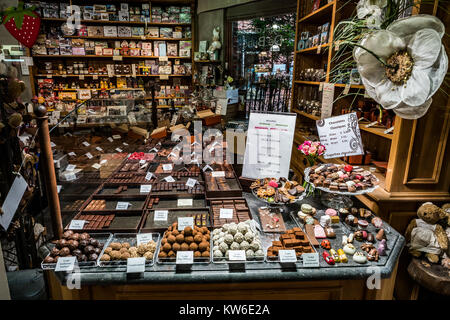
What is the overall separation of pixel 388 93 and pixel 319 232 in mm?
882

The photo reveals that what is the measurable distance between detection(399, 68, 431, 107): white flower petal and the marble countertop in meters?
0.85

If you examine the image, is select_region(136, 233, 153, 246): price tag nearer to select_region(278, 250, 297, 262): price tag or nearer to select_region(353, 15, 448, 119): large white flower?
select_region(278, 250, 297, 262): price tag

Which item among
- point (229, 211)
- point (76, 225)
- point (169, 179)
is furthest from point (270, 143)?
point (76, 225)

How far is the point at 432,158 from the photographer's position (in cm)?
209

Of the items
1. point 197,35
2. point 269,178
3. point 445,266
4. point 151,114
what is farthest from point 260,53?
point 445,266

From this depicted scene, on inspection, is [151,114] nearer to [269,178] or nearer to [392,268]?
[269,178]

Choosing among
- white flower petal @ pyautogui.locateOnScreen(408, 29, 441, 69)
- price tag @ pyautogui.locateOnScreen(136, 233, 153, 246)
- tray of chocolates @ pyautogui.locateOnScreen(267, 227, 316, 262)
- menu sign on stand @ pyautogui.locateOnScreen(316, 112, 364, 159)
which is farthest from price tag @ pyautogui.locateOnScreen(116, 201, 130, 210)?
white flower petal @ pyautogui.locateOnScreen(408, 29, 441, 69)

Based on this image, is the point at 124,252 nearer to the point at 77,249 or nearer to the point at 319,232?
the point at 77,249

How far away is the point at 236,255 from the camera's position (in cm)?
152

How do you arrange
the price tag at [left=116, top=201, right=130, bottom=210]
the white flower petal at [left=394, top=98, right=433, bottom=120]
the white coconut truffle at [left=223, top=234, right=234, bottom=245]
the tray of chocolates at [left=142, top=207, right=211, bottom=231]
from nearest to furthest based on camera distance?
the white flower petal at [left=394, top=98, right=433, bottom=120] < the white coconut truffle at [left=223, top=234, right=234, bottom=245] < the tray of chocolates at [left=142, top=207, right=211, bottom=231] < the price tag at [left=116, top=201, right=130, bottom=210]

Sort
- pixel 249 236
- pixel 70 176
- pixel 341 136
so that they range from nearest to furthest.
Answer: pixel 249 236, pixel 341 136, pixel 70 176

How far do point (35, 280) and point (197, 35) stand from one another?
569cm

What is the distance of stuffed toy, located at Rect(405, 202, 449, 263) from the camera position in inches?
75.4

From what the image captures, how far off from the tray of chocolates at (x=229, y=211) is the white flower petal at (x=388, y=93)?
104 cm
